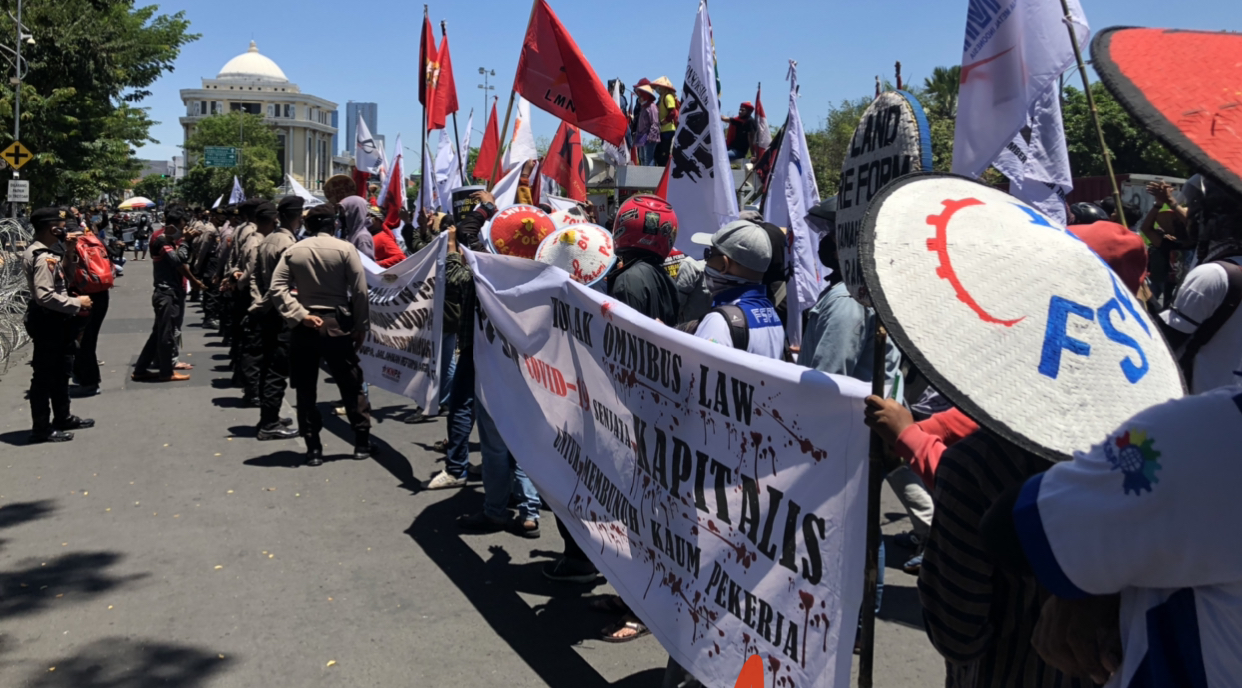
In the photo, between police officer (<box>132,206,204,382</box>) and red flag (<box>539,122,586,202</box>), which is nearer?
police officer (<box>132,206,204,382</box>)

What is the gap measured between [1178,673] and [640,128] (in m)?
14.4

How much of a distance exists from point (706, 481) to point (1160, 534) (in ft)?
5.87

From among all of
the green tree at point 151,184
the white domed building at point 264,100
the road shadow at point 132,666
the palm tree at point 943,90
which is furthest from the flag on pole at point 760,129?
the white domed building at point 264,100

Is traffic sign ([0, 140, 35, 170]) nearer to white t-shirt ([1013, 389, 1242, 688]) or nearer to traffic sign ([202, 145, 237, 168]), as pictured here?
white t-shirt ([1013, 389, 1242, 688])

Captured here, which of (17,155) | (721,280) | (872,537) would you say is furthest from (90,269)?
(17,155)

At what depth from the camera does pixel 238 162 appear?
73500 mm

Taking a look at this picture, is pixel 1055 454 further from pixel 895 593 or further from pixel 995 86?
pixel 895 593

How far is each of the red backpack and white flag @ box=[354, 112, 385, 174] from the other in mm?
7644

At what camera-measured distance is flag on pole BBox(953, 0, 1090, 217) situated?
4.07m

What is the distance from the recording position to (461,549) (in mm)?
5434

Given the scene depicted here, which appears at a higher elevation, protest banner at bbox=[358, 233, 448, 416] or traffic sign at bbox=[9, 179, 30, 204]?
traffic sign at bbox=[9, 179, 30, 204]

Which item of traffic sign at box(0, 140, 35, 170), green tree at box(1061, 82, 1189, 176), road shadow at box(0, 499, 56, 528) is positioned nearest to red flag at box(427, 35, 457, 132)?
road shadow at box(0, 499, 56, 528)

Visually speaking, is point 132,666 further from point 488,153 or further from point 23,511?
point 488,153

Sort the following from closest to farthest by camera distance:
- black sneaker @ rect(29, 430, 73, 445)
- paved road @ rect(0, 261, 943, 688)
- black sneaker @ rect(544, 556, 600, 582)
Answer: paved road @ rect(0, 261, 943, 688), black sneaker @ rect(544, 556, 600, 582), black sneaker @ rect(29, 430, 73, 445)
